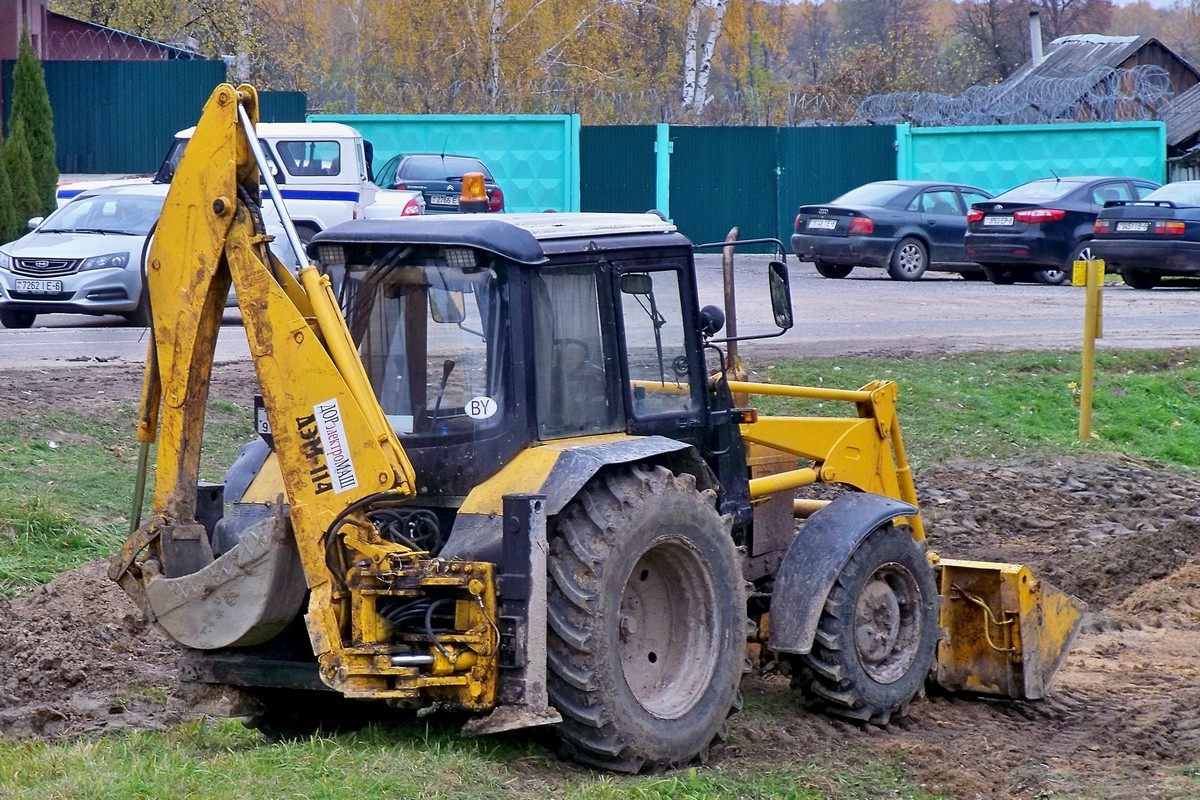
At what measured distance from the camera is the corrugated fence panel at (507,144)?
2862 centimetres

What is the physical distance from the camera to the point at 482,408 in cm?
551

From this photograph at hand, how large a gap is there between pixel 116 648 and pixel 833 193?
23.0m

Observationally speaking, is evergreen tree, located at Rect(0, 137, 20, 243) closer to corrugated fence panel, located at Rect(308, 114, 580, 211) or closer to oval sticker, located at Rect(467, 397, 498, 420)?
corrugated fence panel, located at Rect(308, 114, 580, 211)

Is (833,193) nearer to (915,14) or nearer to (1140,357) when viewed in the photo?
Result: (1140,357)

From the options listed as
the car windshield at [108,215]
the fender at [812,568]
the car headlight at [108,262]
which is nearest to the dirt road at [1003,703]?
the fender at [812,568]

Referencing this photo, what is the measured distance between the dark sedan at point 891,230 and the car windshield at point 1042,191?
2.96 feet

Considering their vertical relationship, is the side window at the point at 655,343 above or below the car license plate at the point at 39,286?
below

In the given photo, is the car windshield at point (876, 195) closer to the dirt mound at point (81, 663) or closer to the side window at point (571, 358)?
the dirt mound at point (81, 663)

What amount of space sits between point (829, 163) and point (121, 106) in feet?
42.0

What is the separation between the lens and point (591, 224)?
5988 millimetres

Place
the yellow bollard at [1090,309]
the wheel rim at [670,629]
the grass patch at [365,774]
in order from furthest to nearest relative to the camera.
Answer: the yellow bollard at [1090,309] → the wheel rim at [670,629] → the grass patch at [365,774]

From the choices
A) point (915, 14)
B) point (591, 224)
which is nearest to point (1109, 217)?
point (591, 224)

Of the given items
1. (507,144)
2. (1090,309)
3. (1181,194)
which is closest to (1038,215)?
(1181,194)

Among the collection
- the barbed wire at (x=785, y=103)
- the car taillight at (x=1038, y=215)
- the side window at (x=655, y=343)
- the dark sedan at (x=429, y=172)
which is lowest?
the side window at (x=655, y=343)
